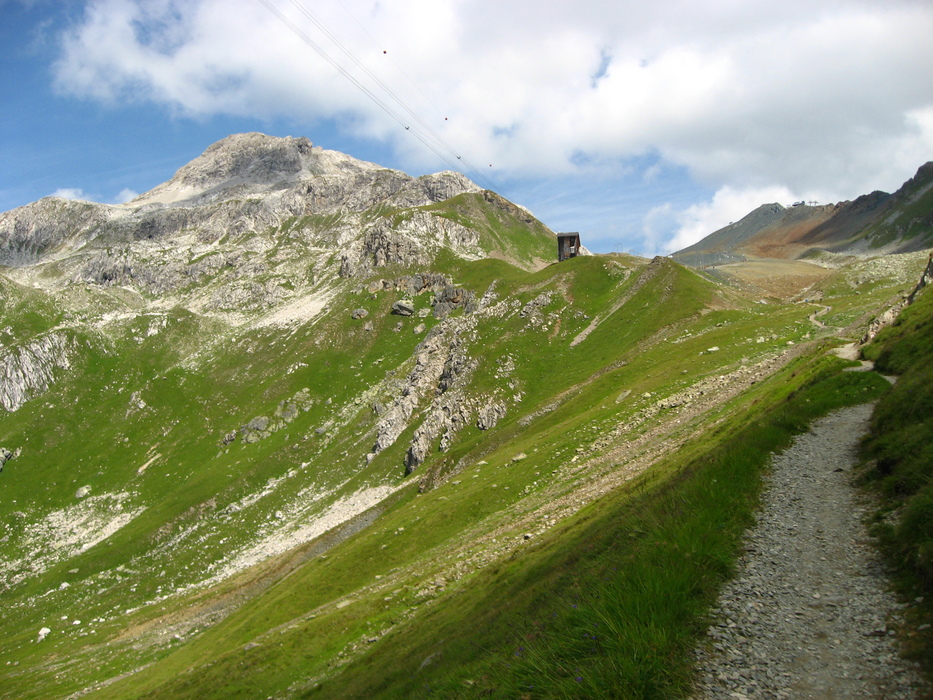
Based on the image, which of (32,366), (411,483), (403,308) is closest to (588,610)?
(411,483)

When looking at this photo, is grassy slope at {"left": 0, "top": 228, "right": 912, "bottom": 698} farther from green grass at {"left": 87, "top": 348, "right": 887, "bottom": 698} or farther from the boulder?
the boulder

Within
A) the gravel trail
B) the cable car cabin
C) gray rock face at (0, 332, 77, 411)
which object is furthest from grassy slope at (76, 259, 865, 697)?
gray rock face at (0, 332, 77, 411)

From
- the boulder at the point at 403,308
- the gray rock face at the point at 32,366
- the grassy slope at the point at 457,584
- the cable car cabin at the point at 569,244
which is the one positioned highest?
the gray rock face at the point at 32,366

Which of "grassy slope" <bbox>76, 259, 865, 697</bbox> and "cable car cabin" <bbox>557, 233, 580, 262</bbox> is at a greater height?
"cable car cabin" <bbox>557, 233, 580, 262</bbox>

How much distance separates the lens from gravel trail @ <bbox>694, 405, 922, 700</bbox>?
29.4 feet

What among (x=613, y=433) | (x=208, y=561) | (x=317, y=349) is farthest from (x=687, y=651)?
(x=317, y=349)

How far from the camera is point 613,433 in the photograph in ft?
171

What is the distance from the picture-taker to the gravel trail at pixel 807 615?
897 cm

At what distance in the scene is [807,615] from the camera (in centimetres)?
1105

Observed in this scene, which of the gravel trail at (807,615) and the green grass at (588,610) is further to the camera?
the green grass at (588,610)

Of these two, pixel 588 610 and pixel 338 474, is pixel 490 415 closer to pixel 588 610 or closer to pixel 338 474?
pixel 338 474

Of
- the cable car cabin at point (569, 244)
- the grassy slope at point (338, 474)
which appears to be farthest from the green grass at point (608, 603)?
the cable car cabin at point (569, 244)

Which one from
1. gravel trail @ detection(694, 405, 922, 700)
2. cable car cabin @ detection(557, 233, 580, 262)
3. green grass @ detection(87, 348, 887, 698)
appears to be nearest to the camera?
gravel trail @ detection(694, 405, 922, 700)

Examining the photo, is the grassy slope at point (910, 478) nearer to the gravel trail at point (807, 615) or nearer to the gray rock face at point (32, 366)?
the gravel trail at point (807, 615)
